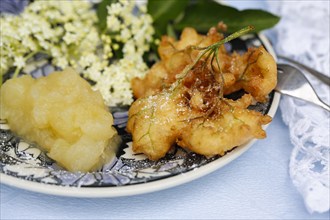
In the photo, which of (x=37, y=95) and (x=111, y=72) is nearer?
(x=37, y=95)

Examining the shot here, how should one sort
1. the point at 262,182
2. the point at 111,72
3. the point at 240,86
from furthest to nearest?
the point at 111,72
the point at 240,86
the point at 262,182

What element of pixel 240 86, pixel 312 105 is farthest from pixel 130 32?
pixel 312 105

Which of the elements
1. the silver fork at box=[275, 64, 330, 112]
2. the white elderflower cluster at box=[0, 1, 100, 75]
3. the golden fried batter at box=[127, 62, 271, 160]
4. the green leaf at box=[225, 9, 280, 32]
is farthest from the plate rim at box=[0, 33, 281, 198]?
the green leaf at box=[225, 9, 280, 32]

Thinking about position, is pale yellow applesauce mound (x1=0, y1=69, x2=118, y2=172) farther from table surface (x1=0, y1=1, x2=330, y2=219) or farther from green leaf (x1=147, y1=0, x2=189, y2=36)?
green leaf (x1=147, y1=0, x2=189, y2=36)

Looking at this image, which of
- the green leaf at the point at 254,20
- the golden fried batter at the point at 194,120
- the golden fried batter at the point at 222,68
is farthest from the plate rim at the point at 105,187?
the green leaf at the point at 254,20

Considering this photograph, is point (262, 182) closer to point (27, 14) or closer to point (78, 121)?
point (78, 121)
